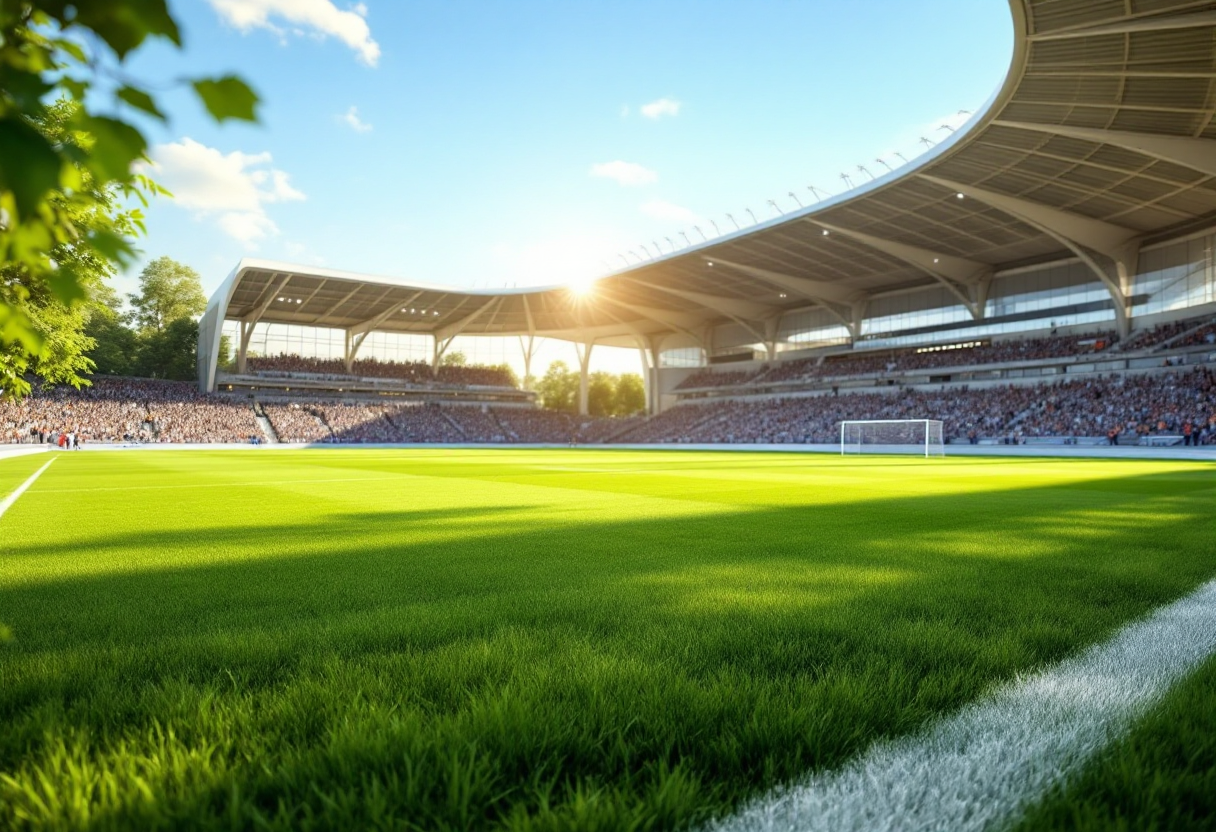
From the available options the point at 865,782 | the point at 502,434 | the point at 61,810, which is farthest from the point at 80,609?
the point at 502,434

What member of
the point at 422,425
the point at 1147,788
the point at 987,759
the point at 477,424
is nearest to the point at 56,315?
the point at 987,759

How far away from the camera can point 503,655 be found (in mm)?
3400

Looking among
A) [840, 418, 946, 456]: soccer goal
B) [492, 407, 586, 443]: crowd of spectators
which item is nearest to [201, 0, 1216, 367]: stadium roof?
[492, 407, 586, 443]: crowd of spectators

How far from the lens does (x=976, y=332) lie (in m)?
58.2

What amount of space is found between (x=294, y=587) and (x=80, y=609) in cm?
133

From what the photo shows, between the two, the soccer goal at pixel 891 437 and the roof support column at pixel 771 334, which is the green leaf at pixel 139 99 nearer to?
the soccer goal at pixel 891 437

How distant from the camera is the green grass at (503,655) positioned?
6.70 feet

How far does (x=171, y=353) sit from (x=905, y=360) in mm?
80566

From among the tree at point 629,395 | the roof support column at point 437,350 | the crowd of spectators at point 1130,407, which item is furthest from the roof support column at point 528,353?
the crowd of spectators at point 1130,407

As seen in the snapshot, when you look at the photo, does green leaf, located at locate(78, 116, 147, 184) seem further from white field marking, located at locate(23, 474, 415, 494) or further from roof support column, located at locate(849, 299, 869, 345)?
roof support column, located at locate(849, 299, 869, 345)

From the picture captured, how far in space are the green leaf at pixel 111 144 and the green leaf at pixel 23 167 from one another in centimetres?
12

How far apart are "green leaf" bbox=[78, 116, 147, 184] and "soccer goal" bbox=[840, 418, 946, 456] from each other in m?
46.1

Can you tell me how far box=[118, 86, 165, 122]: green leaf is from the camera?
108 centimetres

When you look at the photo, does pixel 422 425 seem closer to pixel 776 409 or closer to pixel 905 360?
pixel 776 409
